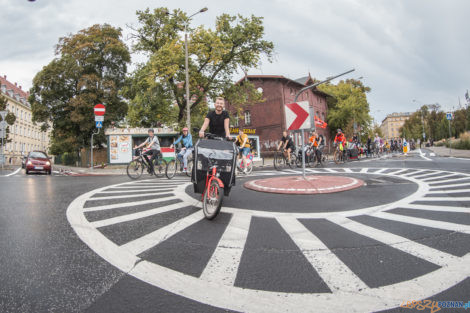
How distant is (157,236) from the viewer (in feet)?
11.3

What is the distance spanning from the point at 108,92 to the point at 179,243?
3143cm

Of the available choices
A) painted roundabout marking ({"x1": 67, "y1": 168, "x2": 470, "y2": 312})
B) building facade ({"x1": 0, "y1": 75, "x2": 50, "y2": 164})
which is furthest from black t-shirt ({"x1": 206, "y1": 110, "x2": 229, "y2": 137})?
building facade ({"x1": 0, "y1": 75, "x2": 50, "y2": 164})

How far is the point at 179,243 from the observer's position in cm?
318

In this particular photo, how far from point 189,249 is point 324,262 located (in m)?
1.35

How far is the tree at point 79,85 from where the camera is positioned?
29828 millimetres

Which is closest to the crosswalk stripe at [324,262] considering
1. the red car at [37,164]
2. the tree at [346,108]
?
the red car at [37,164]

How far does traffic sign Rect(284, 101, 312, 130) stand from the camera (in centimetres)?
801

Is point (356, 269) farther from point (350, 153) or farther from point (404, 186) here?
point (350, 153)

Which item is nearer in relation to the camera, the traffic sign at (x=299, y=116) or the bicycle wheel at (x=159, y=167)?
the traffic sign at (x=299, y=116)

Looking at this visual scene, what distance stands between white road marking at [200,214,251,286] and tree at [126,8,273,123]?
18.9 metres

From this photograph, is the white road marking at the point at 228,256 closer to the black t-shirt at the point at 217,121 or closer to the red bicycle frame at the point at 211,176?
the red bicycle frame at the point at 211,176

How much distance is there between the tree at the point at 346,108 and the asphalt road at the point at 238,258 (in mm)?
43494

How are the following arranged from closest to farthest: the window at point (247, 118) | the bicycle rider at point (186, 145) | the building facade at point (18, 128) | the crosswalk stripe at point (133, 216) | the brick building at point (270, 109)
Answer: the crosswalk stripe at point (133, 216) < the bicycle rider at point (186, 145) < the brick building at point (270, 109) < the window at point (247, 118) < the building facade at point (18, 128)

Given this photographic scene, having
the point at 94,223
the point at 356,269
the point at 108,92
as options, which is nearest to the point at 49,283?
the point at 94,223
